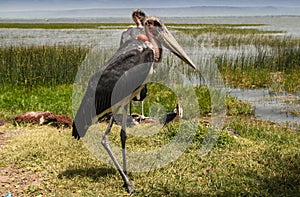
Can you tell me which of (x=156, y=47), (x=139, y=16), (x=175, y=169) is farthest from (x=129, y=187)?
(x=139, y=16)

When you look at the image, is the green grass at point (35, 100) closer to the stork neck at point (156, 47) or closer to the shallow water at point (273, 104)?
the stork neck at point (156, 47)

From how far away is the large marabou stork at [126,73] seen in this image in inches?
174

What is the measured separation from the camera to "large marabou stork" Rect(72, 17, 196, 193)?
14.5ft

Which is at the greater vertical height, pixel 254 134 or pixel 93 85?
pixel 93 85

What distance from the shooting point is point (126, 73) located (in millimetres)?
4438

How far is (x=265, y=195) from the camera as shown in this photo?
4406mm

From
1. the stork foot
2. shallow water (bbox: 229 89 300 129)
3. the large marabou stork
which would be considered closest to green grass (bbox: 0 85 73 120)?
the large marabou stork

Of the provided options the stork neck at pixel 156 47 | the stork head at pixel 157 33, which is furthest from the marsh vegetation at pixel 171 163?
the stork head at pixel 157 33

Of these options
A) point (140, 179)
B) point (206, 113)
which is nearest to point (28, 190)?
point (140, 179)

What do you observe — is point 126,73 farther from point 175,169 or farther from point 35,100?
point 35,100

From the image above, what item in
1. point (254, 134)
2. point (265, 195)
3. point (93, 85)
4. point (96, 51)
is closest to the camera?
point (265, 195)

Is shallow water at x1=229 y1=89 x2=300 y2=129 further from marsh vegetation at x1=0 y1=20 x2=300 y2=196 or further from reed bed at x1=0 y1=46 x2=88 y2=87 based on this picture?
reed bed at x1=0 y1=46 x2=88 y2=87

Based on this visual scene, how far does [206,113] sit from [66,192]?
5948 mm

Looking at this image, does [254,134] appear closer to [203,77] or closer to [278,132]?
[278,132]
